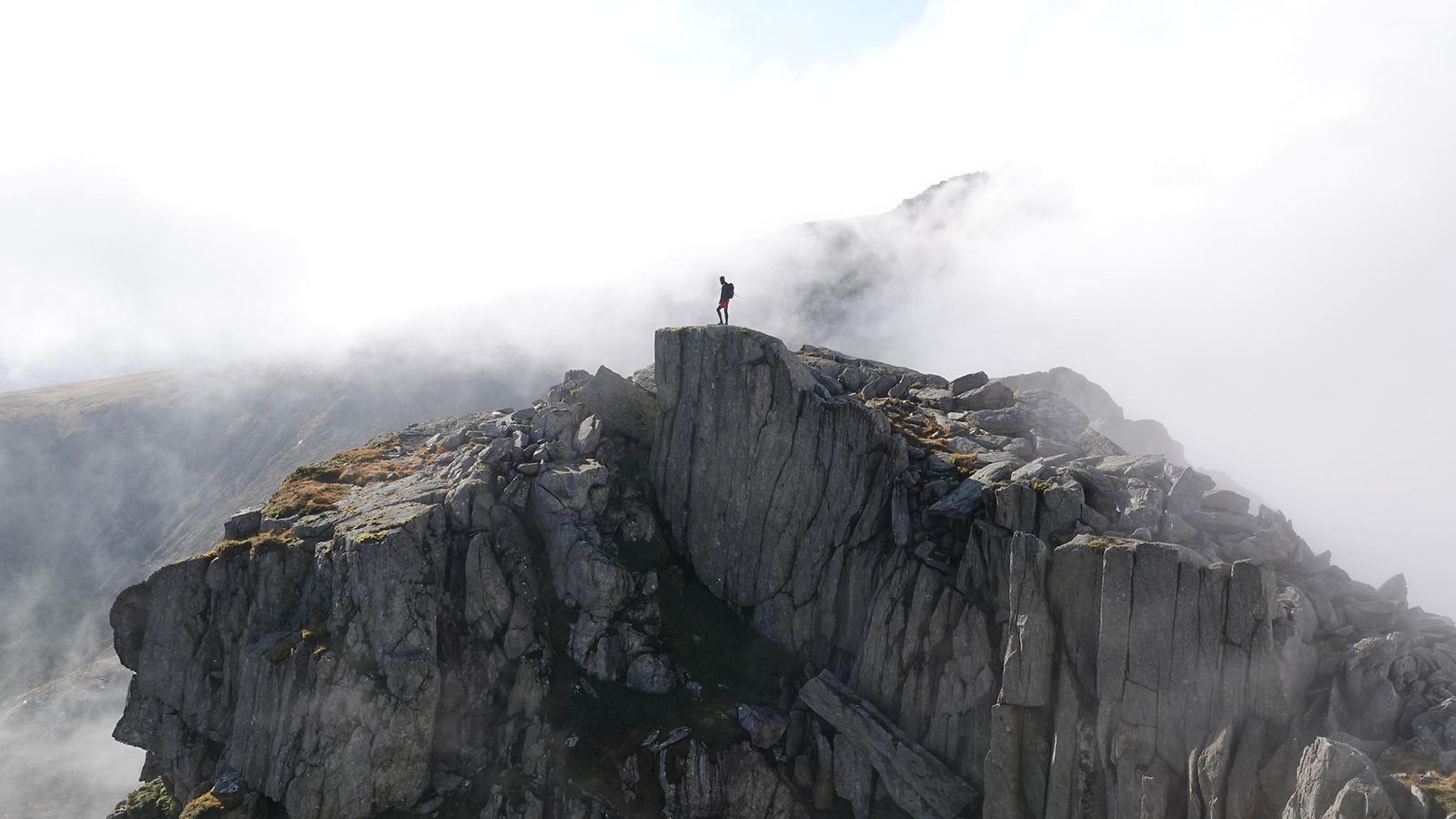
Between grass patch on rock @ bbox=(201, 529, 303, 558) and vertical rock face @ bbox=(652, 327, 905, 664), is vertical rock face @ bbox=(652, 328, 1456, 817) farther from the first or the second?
grass patch on rock @ bbox=(201, 529, 303, 558)

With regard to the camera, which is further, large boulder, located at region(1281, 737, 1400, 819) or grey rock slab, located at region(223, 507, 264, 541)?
grey rock slab, located at region(223, 507, 264, 541)

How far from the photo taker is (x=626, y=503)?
197 ft

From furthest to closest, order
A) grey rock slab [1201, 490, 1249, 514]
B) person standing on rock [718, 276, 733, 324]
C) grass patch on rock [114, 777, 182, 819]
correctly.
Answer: person standing on rock [718, 276, 733, 324] → grass patch on rock [114, 777, 182, 819] → grey rock slab [1201, 490, 1249, 514]

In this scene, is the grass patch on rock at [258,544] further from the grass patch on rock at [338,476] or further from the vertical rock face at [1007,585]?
the vertical rock face at [1007,585]

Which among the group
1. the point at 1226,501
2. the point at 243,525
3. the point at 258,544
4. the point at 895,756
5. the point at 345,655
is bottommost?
the point at 895,756

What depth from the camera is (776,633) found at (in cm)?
5312

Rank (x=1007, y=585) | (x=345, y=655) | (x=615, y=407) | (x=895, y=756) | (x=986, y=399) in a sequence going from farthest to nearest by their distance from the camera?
(x=615, y=407) < (x=986, y=399) < (x=345, y=655) < (x=895, y=756) < (x=1007, y=585)

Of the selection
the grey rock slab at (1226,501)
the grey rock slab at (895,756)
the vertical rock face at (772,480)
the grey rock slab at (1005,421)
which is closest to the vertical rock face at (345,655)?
the vertical rock face at (772,480)

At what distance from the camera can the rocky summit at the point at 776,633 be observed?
34.5 metres

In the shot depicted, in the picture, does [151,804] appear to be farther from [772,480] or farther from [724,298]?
[724,298]

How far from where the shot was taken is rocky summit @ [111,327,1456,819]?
34500 mm

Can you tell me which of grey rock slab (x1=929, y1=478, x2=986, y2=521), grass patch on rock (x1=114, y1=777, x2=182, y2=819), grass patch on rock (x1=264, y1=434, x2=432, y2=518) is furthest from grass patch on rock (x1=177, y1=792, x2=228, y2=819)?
grey rock slab (x1=929, y1=478, x2=986, y2=521)

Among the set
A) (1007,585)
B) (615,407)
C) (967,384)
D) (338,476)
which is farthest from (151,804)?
(967,384)

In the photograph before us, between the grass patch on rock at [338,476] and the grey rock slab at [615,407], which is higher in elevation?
the grey rock slab at [615,407]
